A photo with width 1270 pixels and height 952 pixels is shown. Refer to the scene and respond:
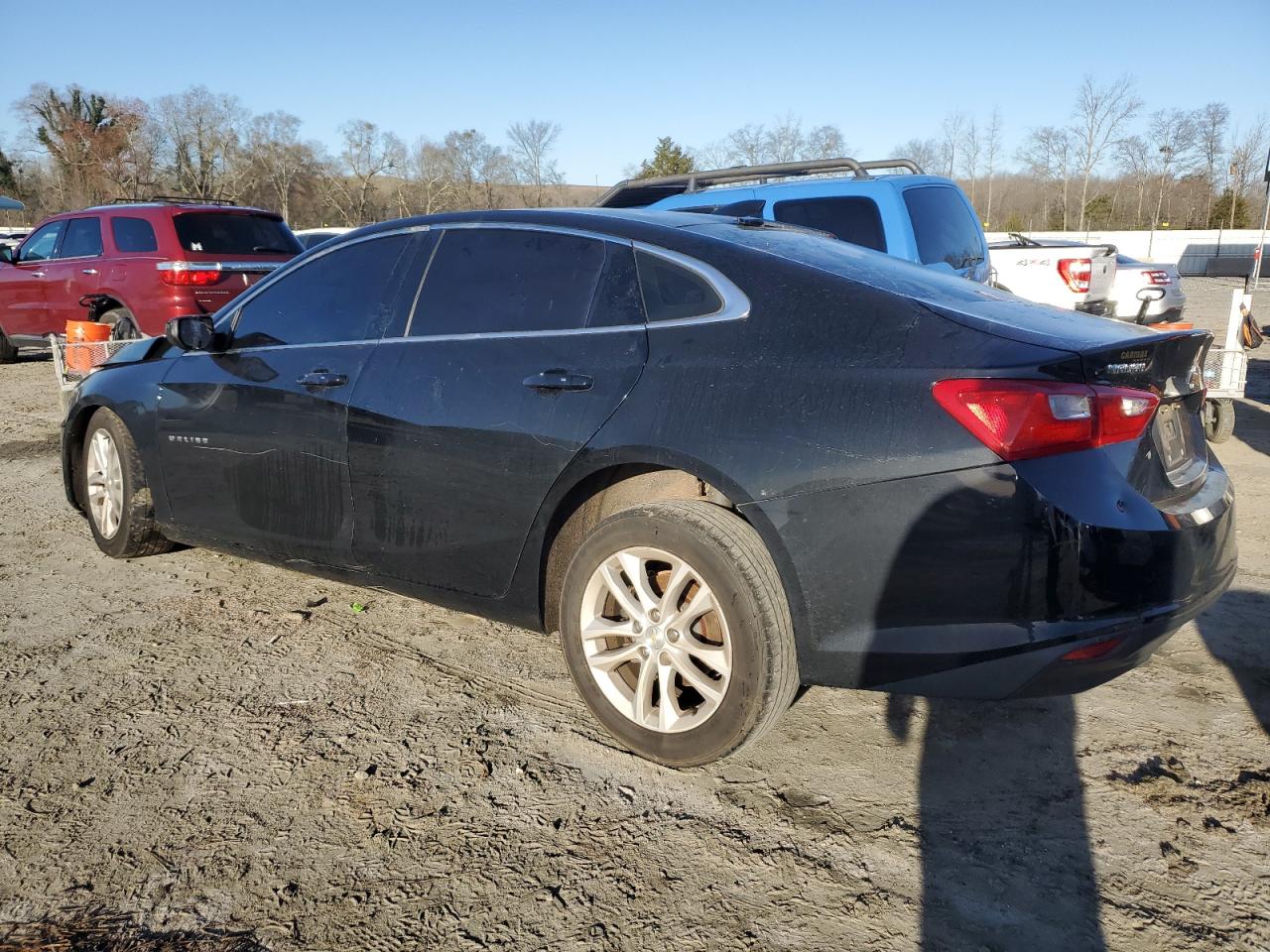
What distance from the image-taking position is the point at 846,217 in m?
7.54

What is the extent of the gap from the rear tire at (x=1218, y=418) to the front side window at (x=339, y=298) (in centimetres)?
627

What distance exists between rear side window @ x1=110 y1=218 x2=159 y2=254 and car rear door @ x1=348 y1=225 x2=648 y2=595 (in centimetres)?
797

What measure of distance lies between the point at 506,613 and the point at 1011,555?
163 cm

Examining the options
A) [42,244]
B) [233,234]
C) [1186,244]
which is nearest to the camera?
[233,234]

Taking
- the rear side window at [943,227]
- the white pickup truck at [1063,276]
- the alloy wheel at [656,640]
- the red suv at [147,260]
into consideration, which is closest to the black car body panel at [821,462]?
the alloy wheel at [656,640]

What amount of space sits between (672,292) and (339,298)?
5.00 feet

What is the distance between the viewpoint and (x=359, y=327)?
12.3 feet

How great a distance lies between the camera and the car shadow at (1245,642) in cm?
339

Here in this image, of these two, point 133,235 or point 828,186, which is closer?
point 828,186

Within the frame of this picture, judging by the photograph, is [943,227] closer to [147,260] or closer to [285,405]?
[285,405]

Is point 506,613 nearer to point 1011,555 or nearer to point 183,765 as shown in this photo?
point 183,765

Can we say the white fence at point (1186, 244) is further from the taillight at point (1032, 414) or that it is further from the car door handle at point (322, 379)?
the taillight at point (1032, 414)

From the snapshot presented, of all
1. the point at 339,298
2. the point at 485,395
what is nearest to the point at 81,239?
the point at 339,298

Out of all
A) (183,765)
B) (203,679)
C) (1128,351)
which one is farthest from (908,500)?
(203,679)
